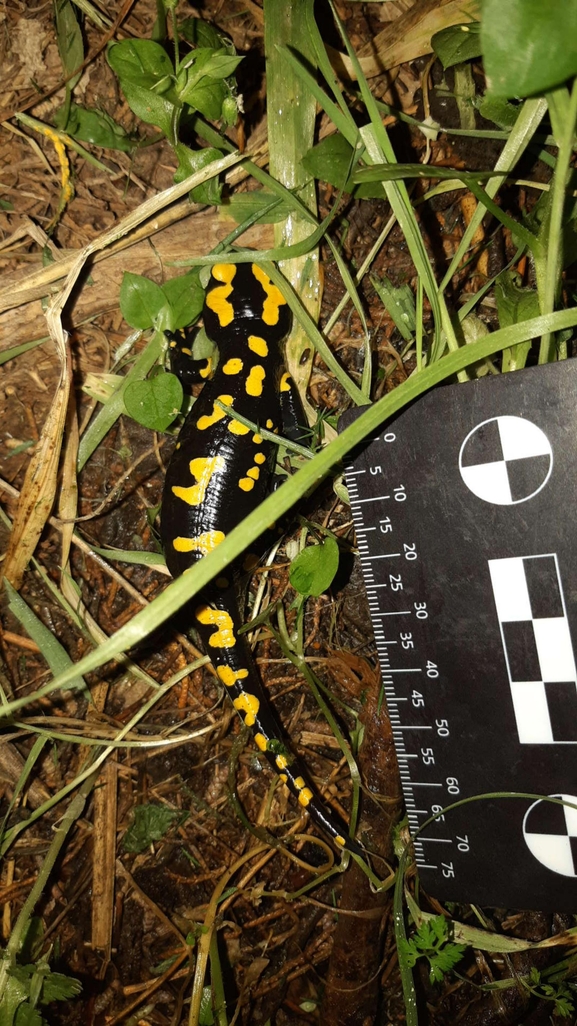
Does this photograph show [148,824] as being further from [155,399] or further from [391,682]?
[155,399]

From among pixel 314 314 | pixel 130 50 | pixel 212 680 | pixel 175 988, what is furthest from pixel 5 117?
pixel 175 988

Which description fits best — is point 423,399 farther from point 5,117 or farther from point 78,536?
point 5,117

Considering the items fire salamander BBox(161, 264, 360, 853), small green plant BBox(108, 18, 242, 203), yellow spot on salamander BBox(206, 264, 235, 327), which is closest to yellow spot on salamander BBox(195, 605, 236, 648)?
fire salamander BBox(161, 264, 360, 853)

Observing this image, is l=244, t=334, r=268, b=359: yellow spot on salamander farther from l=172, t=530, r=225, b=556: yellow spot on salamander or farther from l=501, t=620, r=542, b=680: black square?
l=501, t=620, r=542, b=680: black square

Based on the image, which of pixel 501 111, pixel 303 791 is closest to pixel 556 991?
pixel 303 791

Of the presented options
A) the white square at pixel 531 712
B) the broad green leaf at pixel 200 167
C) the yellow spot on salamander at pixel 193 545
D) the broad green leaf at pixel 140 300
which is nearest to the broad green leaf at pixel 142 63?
the broad green leaf at pixel 200 167
